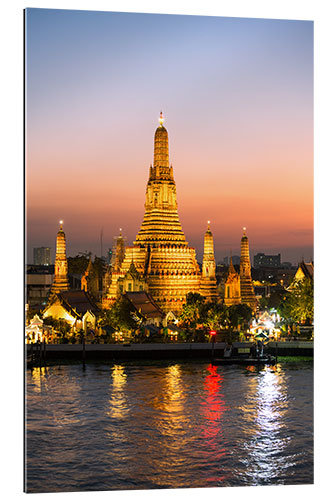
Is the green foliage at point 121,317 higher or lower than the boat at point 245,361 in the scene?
higher

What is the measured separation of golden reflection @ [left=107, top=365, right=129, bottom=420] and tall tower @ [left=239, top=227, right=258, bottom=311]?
45.5ft

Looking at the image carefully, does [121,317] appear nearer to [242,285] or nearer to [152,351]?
[152,351]

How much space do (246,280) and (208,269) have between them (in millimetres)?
4091

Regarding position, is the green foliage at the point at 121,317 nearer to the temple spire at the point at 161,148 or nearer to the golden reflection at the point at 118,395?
the golden reflection at the point at 118,395

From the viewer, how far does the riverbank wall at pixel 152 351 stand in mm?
27469

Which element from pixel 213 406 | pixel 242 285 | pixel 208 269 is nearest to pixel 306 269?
pixel 242 285

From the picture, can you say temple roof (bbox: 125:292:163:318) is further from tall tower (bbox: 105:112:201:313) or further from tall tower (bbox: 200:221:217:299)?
tall tower (bbox: 200:221:217:299)

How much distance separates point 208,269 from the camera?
35.8m

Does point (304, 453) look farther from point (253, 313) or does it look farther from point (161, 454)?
point (253, 313)

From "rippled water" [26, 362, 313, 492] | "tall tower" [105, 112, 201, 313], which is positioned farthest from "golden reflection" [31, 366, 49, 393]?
"tall tower" [105, 112, 201, 313]

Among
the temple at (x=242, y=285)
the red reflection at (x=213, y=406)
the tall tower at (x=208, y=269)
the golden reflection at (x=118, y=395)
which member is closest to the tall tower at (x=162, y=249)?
the tall tower at (x=208, y=269)

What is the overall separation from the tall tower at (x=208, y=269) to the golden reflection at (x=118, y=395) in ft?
33.5

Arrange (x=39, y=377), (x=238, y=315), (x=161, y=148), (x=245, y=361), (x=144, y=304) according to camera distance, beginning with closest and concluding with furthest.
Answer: (x=39, y=377) → (x=245, y=361) → (x=144, y=304) → (x=238, y=315) → (x=161, y=148)
